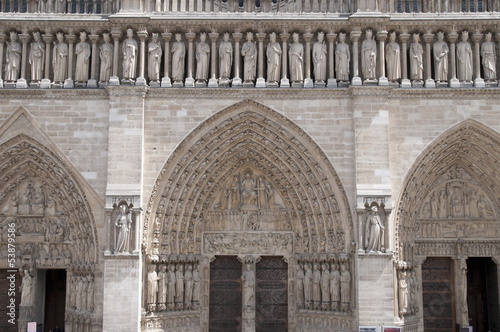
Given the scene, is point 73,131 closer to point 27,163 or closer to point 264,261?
point 27,163

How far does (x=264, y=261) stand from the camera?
14453mm

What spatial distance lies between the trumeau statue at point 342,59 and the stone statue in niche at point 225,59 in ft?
8.19

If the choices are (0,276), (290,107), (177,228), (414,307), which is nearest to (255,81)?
(290,107)

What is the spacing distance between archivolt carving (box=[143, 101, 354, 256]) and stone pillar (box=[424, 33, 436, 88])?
9.83 ft

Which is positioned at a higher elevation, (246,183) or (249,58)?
(249,58)

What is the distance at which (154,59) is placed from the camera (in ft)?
45.2

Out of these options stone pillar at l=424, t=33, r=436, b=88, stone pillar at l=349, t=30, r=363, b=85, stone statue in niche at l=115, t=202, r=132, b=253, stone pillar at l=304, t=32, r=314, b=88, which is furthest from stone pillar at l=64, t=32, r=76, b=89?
stone pillar at l=424, t=33, r=436, b=88

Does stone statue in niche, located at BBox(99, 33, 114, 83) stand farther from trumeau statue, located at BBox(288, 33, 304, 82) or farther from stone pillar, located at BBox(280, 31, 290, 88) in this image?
trumeau statue, located at BBox(288, 33, 304, 82)

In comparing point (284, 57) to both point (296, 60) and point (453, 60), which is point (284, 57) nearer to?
point (296, 60)

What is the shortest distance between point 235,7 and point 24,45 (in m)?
5.07

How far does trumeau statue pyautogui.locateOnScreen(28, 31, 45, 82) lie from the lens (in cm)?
1384

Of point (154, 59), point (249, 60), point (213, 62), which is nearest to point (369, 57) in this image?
point (249, 60)

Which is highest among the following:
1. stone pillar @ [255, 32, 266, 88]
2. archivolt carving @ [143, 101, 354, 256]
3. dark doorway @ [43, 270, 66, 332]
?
stone pillar @ [255, 32, 266, 88]

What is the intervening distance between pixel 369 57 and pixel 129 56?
18.1 ft
